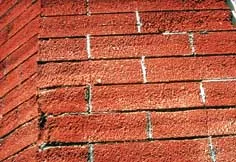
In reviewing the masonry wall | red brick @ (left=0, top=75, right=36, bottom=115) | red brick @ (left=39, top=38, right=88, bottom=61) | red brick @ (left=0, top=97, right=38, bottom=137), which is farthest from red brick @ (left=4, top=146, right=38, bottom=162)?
red brick @ (left=39, top=38, right=88, bottom=61)

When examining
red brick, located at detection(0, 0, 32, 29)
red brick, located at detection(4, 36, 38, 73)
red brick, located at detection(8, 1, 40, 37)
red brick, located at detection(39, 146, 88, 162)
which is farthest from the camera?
red brick, located at detection(0, 0, 32, 29)

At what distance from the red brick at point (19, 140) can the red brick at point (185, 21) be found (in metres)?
0.60

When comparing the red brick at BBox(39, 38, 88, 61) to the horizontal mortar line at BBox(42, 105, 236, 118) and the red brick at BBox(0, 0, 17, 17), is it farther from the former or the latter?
the red brick at BBox(0, 0, 17, 17)

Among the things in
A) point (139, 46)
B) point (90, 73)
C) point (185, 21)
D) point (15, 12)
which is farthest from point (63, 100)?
point (15, 12)

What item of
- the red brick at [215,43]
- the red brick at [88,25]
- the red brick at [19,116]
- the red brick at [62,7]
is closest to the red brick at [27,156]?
the red brick at [19,116]

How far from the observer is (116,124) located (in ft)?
4.66

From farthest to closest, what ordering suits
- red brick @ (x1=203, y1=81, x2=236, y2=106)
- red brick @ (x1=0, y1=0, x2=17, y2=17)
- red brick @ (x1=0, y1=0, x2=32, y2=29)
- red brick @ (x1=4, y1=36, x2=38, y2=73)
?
red brick @ (x1=0, y1=0, x2=17, y2=17) → red brick @ (x1=0, y1=0, x2=32, y2=29) → red brick @ (x1=4, y1=36, x2=38, y2=73) → red brick @ (x1=203, y1=81, x2=236, y2=106)

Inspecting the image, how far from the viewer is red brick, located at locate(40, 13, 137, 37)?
1604 millimetres

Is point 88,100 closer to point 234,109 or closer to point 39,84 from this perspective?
point 39,84

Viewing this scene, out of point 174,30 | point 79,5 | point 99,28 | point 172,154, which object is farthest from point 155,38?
point 172,154

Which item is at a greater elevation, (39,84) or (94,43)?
(94,43)

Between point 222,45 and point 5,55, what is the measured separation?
1052 mm

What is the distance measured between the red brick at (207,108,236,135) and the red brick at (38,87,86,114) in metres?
0.47

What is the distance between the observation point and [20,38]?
188 cm
